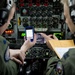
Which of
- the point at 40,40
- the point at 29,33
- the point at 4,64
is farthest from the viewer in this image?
the point at 40,40

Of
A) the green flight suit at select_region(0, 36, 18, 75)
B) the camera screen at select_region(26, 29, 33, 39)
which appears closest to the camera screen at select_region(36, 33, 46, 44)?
the camera screen at select_region(26, 29, 33, 39)

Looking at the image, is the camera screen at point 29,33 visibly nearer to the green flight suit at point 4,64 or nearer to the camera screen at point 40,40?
the camera screen at point 40,40

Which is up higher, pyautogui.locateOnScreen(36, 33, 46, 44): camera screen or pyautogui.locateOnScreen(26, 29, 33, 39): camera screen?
pyautogui.locateOnScreen(26, 29, 33, 39): camera screen

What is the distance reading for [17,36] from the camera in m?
3.04

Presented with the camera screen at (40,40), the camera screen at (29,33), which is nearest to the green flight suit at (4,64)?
the camera screen at (29,33)

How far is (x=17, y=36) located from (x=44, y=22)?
0.46 m

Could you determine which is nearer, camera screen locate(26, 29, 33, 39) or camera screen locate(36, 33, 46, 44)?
camera screen locate(26, 29, 33, 39)

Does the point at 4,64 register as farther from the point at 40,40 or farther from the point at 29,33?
the point at 40,40

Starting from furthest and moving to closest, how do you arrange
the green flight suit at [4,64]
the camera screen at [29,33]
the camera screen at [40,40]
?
1. the camera screen at [40,40]
2. the camera screen at [29,33]
3. the green flight suit at [4,64]

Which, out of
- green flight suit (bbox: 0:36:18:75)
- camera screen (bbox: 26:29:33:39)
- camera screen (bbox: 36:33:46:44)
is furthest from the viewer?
camera screen (bbox: 36:33:46:44)

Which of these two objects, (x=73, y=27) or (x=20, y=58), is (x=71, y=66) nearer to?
(x=73, y=27)

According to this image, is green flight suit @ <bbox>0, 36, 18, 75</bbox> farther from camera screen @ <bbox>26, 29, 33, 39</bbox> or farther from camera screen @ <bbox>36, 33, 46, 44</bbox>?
camera screen @ <bbox>36, 33, 46, 44</bbox>

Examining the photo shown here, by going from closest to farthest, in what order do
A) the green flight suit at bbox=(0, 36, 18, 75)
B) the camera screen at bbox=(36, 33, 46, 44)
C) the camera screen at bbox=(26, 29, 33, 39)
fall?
the green flight suit at bbox=(0, 36, 18, 75)
the camera screen at bbox=(26, 29, 33, 39)
the camera screen at bbox=(36, 33, 46, 44)

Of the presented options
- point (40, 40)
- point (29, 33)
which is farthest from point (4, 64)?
point (40, 40)
